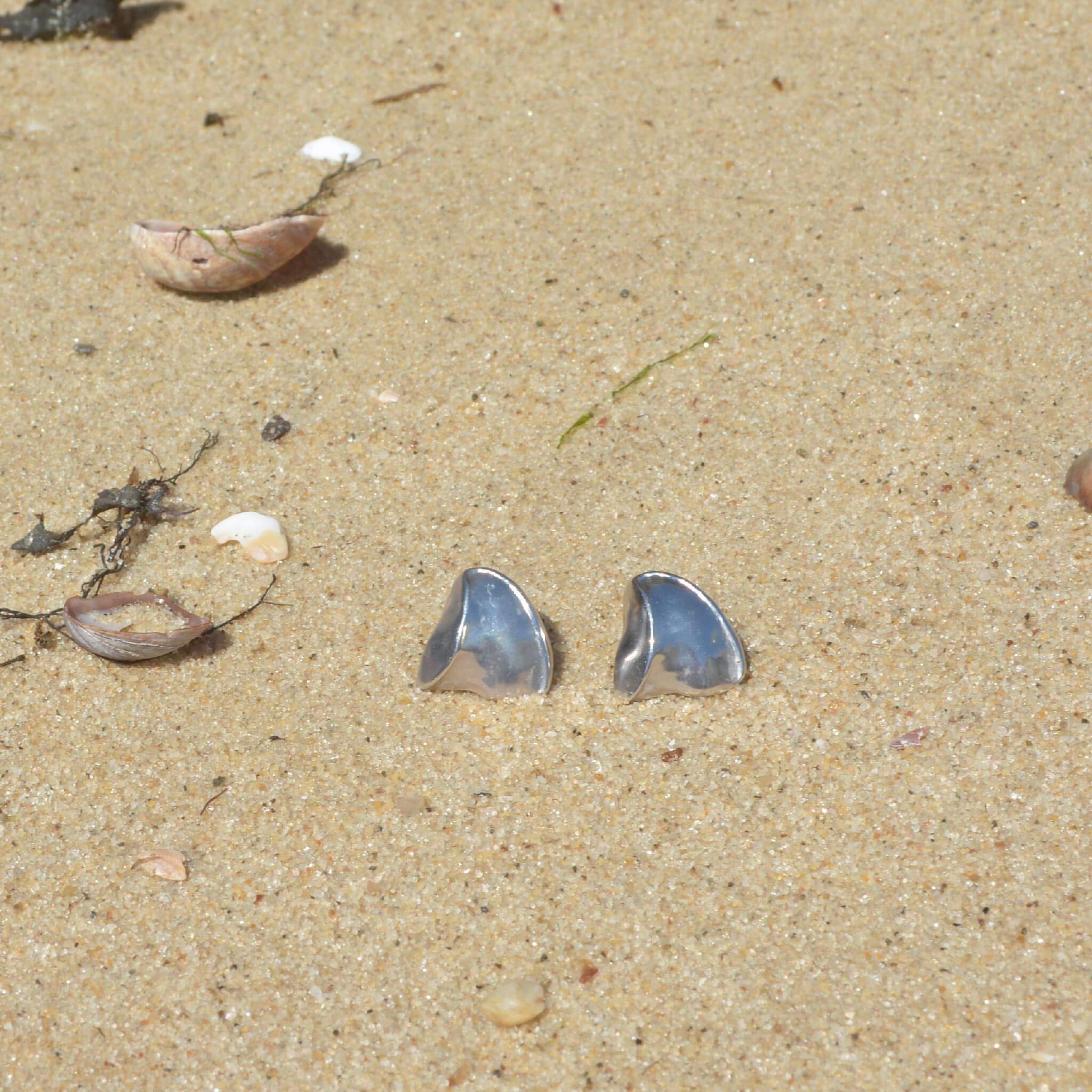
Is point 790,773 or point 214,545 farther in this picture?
point 214,545

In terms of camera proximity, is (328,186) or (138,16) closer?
(328,186)

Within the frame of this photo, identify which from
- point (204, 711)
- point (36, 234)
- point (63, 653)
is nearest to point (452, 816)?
point (204, 711)

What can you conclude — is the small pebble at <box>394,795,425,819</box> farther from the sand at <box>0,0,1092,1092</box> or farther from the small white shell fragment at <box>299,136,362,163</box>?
the small white shell fragment at <box>299,136,362,163</box>

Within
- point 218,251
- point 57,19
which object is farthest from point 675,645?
point 57,19

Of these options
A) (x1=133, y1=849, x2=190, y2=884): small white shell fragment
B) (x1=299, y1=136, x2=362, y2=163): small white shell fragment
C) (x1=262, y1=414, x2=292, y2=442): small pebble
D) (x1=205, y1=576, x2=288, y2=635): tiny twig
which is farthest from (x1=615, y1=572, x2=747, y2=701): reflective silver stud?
(x1=299, y1=136, x2=362, y2=163): small white shell fragment

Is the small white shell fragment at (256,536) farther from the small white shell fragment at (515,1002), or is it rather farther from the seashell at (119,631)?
the small white shell fragment at (515,1002)

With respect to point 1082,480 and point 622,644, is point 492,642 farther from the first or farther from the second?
point 1082,480

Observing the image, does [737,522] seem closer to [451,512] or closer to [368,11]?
[451,512]
